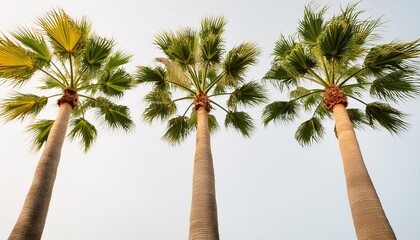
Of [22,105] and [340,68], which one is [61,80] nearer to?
[22,105]

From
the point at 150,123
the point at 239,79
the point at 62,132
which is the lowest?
the point at 62,132

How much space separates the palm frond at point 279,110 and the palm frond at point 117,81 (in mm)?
4450

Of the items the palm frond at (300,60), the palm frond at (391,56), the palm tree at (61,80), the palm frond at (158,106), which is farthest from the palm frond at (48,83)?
the palm frond at (391,56)

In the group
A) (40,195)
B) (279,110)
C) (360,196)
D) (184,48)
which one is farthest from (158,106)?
(360,196)

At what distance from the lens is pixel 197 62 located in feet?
35.9

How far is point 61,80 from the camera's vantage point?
1048 centimetres

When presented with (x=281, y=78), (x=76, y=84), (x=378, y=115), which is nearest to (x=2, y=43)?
(x=76, y=84)

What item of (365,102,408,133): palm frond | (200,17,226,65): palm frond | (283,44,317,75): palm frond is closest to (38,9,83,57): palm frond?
(200,17,226,65): palm frond

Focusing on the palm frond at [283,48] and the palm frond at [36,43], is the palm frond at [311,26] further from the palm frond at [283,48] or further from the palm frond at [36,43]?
the palm frond at [36,43]

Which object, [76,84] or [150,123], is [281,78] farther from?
[76,84]

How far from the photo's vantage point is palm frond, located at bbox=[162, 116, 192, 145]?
11953 millimetres

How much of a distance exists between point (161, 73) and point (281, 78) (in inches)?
146

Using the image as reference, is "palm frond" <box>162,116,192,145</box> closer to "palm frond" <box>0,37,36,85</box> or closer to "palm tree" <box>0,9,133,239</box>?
"palm tree" <box>0,9,133,239</box>

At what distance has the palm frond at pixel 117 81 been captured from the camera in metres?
11.4
